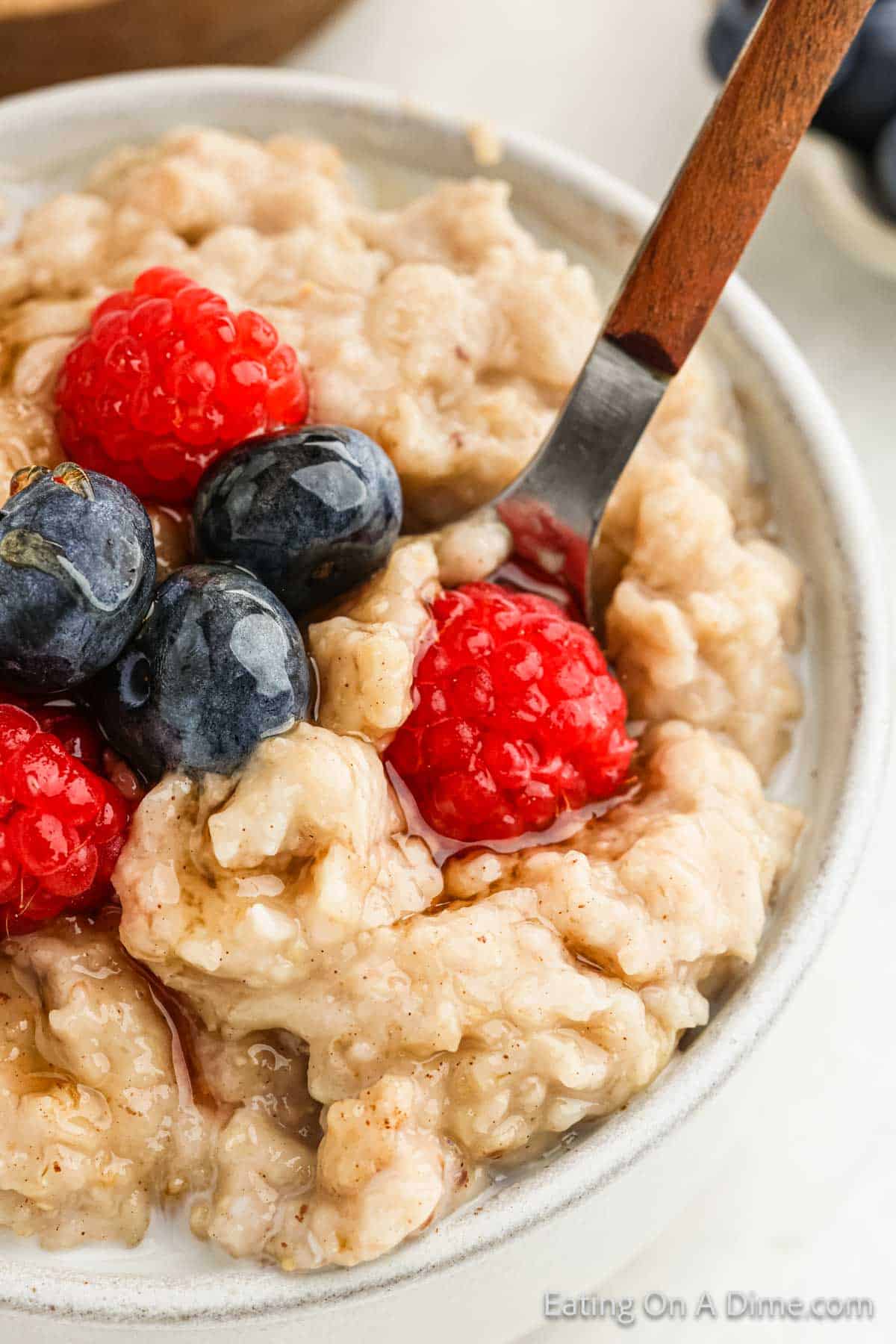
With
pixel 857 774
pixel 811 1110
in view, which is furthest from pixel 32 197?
pixel 811 1110

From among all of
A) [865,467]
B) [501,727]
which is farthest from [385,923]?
[865,467]

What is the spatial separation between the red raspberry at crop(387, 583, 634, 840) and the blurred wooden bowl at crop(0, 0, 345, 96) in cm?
154

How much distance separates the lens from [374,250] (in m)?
2.05

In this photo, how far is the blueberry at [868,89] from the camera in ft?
8.10

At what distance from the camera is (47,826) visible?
4.49ft

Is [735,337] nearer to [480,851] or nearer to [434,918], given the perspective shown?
[480,851]

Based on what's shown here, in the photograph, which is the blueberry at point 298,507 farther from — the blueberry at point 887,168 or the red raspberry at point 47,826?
the blueberry at point 887,168

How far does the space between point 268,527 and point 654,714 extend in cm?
61

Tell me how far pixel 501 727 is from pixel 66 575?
0.53 metres

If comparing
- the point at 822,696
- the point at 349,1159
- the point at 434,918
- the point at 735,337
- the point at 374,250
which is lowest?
the point at 349,1159

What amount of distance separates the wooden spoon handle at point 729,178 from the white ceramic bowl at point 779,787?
386 mm

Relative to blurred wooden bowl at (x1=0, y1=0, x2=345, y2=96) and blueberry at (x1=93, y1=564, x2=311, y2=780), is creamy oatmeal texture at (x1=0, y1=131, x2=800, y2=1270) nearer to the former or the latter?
blueberry at (x1=93, y1=564, x2=311, y2=780)

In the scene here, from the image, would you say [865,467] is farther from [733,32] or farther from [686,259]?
[686,259]

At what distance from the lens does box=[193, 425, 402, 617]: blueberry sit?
1.52 meters
